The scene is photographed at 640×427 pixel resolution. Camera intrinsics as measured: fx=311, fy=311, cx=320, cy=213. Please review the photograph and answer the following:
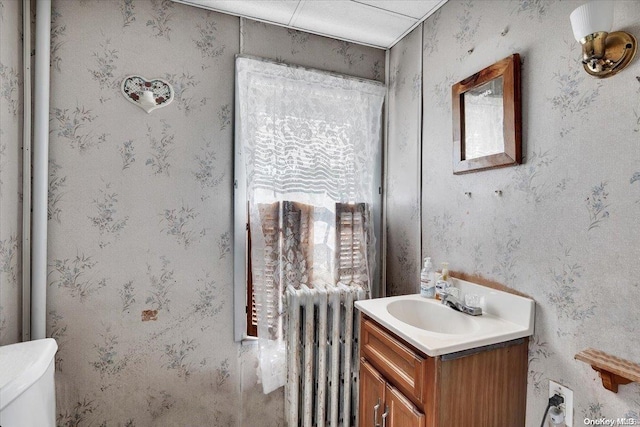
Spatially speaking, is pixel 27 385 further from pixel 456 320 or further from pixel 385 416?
pixel 456 320

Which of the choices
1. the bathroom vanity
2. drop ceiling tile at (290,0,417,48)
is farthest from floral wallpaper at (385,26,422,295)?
the bathroom vanity

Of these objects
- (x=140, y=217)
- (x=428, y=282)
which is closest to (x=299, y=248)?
(x=428, y=282)

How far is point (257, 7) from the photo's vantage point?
155cm

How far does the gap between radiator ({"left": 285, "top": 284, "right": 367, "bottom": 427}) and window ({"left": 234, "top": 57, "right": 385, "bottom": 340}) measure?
127mm

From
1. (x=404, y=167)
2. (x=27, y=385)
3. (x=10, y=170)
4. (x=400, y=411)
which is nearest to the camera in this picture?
(x=27, y=385)

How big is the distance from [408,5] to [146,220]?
1.66 metres

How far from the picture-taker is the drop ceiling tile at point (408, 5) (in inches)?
58.8

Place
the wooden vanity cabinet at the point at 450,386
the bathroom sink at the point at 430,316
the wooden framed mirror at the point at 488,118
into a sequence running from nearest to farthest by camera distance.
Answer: the wooden vanity cabinet at the point at 450,386 → the wooden framed mirror at the point at 488,118 → the bathroom sink at the point at 430,316

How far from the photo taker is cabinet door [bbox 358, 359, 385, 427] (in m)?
1.24

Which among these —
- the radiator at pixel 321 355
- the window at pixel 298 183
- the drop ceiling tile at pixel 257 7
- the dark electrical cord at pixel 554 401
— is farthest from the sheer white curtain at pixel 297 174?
the dark electrical cord at pixel 554 401

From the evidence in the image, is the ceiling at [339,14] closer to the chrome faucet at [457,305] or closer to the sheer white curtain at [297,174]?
the sheer white curtain at [297,174]

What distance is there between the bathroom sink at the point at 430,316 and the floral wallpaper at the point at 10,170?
155 cm

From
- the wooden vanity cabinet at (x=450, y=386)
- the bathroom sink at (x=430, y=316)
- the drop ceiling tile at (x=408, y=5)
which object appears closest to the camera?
the wooden vanity cabinet at (x=450, y=386)

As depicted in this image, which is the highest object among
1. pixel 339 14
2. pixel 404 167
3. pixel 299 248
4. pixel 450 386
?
pixel 339 14
